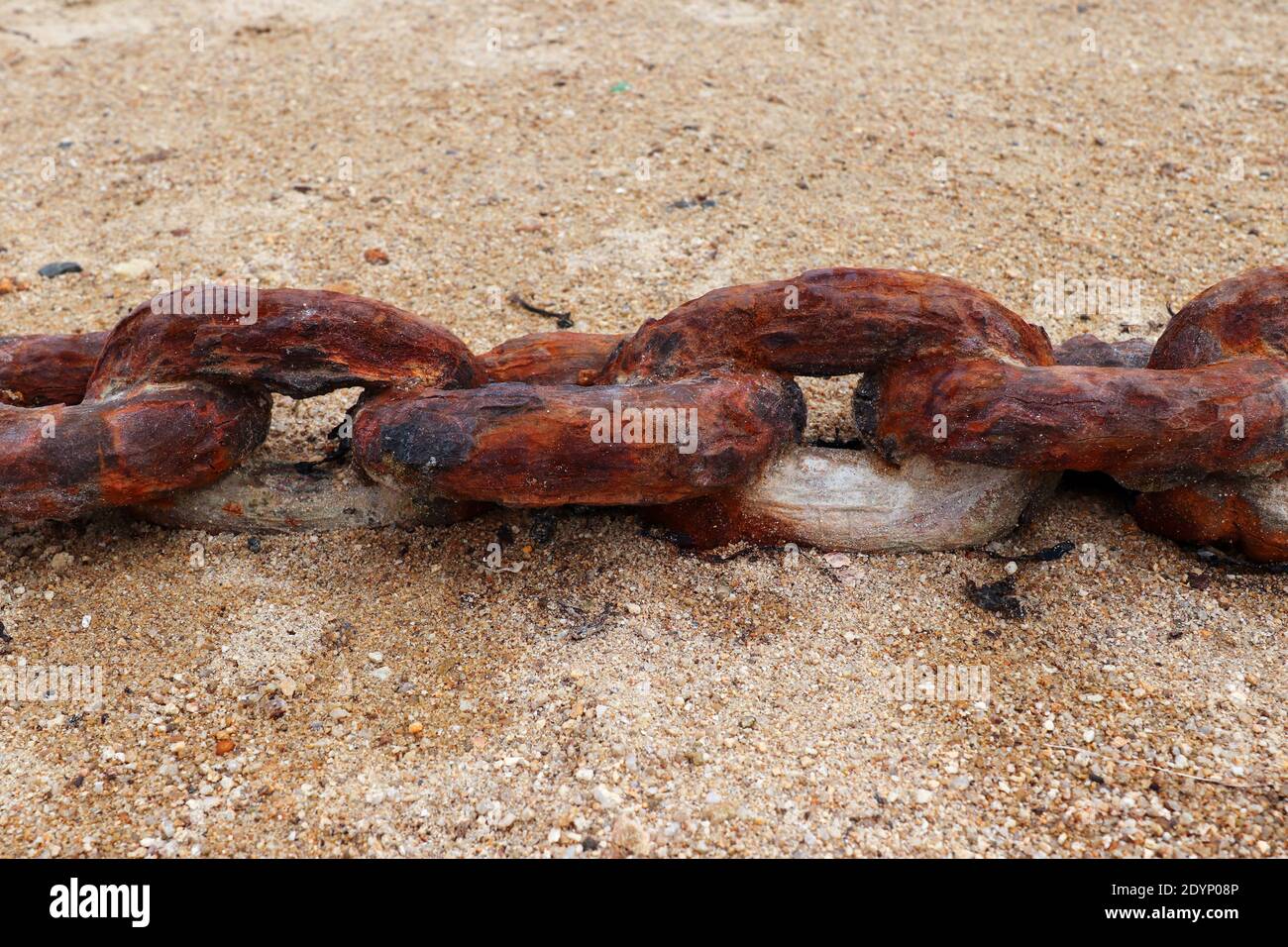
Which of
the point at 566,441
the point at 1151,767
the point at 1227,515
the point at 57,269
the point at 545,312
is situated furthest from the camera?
the point at 57,269

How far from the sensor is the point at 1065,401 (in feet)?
7.38

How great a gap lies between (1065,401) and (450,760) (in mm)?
1402

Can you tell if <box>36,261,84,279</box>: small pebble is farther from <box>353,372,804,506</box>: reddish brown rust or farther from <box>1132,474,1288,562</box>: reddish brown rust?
<box>1132,474,1288,562</box>: reddish brown rust

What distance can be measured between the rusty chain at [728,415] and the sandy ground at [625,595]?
15 centimetres

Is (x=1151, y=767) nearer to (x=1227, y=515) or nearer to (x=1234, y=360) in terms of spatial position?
(x=1227, y=515)

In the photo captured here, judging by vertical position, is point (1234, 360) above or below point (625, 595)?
above

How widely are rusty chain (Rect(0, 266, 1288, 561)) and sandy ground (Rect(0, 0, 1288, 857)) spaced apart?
15cm

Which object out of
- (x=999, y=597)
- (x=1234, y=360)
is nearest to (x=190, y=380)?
(x=999, y=597)

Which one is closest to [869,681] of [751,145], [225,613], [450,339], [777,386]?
[777,386]

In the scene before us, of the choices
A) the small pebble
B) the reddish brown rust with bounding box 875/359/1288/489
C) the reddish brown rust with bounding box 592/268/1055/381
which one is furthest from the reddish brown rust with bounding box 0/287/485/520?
the small pebble

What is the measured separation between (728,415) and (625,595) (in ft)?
1.67

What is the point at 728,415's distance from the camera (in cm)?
234

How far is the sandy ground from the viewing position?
6.81ft

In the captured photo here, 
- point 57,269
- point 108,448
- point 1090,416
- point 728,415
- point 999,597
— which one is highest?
point 1090,416
